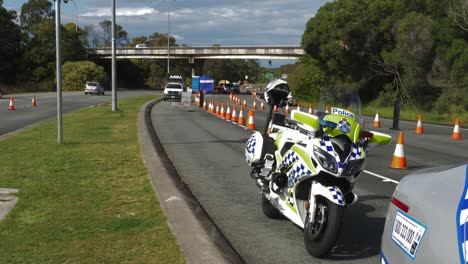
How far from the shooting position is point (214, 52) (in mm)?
94312

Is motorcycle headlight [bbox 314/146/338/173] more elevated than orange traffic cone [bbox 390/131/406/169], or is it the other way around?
motorcycle headlight [bbox 314/146/338/173]

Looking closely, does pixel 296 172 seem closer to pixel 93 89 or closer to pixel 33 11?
pixel 93 89

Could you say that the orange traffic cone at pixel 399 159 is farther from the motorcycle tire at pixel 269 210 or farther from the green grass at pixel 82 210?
the motorcycle tire at pixel 269 210

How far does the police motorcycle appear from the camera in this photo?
16.4ft

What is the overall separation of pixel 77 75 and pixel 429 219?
85.2m

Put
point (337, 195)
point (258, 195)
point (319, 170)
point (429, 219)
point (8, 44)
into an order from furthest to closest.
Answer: point (8, 44)
point (258, 195)
point (319, 170)
point (337, 195)
point (429, 219)

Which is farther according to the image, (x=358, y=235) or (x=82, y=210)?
(x=82, y=210)

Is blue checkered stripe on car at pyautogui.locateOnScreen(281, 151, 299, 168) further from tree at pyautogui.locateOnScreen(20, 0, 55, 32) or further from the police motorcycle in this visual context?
tree at pyautogui.locateOnScreen(20, 0, 55, 32)

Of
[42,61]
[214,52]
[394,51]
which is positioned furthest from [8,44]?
[394,51]

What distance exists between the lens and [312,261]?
5.21m

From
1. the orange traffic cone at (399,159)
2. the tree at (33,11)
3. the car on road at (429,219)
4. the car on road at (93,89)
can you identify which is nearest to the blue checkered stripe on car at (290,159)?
the car on road at (429,219)

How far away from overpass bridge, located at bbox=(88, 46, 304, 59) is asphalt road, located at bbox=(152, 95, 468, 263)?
223 feet

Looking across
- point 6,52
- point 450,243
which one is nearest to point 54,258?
point 450,243

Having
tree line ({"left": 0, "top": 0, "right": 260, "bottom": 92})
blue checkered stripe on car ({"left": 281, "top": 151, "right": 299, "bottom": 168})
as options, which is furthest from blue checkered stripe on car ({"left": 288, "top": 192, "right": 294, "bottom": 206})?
tree line ({"left": 0, "top": 0, "right": 260, "bottom": 92})
